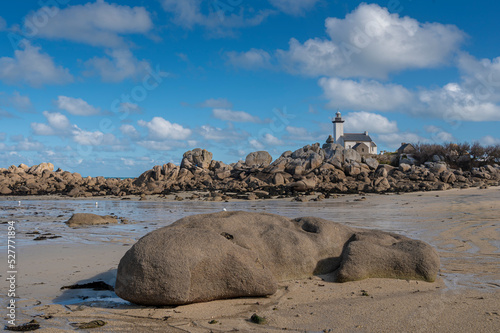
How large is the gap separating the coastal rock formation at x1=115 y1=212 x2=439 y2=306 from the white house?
67.0 m

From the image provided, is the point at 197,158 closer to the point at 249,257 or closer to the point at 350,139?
the point at 249,257

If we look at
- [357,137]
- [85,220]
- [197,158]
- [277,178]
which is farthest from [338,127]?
[85,220]

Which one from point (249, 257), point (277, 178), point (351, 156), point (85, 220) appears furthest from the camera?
Answer: point (351, 156)

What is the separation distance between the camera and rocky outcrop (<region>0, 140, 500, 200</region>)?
29.2 metres

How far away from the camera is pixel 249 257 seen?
5.38 metres

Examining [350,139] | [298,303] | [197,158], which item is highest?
[350,139]

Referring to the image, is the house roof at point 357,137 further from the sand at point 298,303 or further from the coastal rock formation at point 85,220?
the sand at point 298,303

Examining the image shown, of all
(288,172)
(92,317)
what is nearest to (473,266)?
(92,317)

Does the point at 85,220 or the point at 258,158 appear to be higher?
the point at 258,158

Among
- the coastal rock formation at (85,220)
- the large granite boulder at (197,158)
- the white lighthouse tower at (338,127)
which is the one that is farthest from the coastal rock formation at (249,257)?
the white lighthouse tower at (338,127)

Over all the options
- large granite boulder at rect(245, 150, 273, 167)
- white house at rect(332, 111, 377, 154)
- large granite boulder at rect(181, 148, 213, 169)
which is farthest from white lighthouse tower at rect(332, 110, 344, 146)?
large granite boulder at rect(181, 148, 213, 169)

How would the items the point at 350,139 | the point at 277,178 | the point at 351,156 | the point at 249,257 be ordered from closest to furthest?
the point at 249,257, the point at 277,178, the point at 351,156, the point at 350,139

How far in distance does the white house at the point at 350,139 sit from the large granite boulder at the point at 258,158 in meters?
30.9

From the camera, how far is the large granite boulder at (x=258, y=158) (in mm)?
44531
